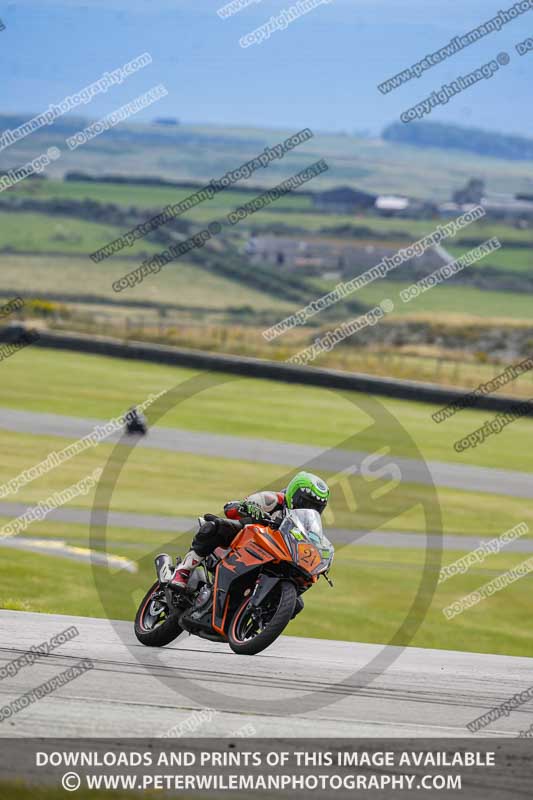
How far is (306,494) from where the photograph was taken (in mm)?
8719

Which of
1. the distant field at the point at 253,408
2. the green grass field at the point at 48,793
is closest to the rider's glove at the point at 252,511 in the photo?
the green grass field at the point at 48,793

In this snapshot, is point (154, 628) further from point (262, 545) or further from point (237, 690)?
point (237, 690)

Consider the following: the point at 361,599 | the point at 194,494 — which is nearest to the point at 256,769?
the point at 361,599

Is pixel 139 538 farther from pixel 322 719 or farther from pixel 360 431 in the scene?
pixel 360 431

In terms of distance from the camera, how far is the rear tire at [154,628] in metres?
9.23

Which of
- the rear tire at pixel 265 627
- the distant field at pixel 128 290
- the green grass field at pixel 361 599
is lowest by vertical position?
the green grass field at pixel 361 599

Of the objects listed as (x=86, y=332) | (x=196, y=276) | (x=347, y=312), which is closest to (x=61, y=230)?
(x=196, y=276)

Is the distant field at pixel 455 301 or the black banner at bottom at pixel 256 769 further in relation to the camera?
the distant field at pixel 455 301

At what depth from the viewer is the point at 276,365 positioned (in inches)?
1832

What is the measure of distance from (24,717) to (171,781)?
123cm

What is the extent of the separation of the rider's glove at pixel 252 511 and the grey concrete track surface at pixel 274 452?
22800 millimetres

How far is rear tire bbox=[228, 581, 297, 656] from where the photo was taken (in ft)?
27.3

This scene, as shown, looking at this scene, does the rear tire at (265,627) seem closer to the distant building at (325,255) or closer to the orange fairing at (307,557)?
the orange fairing at (307,557)

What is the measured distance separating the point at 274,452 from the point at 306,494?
26.1 metres
